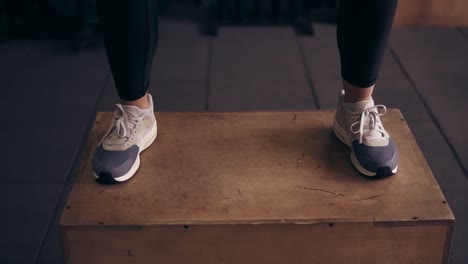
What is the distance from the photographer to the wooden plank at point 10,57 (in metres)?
2.26

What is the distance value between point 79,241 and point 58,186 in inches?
21.4

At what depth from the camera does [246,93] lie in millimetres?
2145

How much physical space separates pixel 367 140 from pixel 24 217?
0.85 metres

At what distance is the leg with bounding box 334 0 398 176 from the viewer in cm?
121

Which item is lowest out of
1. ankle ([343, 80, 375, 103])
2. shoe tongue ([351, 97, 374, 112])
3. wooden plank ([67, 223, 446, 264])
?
wooden plank ([67, 223, 446, 264])

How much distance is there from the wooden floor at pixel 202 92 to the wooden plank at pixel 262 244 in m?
0.29

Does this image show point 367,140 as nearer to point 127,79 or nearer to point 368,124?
point 368,124

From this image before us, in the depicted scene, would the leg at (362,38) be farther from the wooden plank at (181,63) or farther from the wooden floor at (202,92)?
the wooden plank at (181,63)

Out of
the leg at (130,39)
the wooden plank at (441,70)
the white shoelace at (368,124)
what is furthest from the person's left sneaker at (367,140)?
the wooden plank at (441,70)

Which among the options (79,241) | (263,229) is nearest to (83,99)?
(79,241)

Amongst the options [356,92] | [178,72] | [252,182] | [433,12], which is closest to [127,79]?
[252,182]

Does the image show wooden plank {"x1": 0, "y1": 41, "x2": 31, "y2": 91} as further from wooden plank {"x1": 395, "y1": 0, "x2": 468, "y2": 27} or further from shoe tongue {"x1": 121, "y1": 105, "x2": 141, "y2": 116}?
wooden plank {"x1": 395, "y1": 0, "x2": 468, "y2": 27}


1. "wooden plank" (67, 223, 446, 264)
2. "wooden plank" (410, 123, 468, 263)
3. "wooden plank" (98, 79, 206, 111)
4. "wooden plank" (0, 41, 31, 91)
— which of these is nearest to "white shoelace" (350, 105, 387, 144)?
"wooden plank" (67, 223, 446, 264)

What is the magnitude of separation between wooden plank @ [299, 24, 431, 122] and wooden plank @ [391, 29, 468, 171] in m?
0.04
